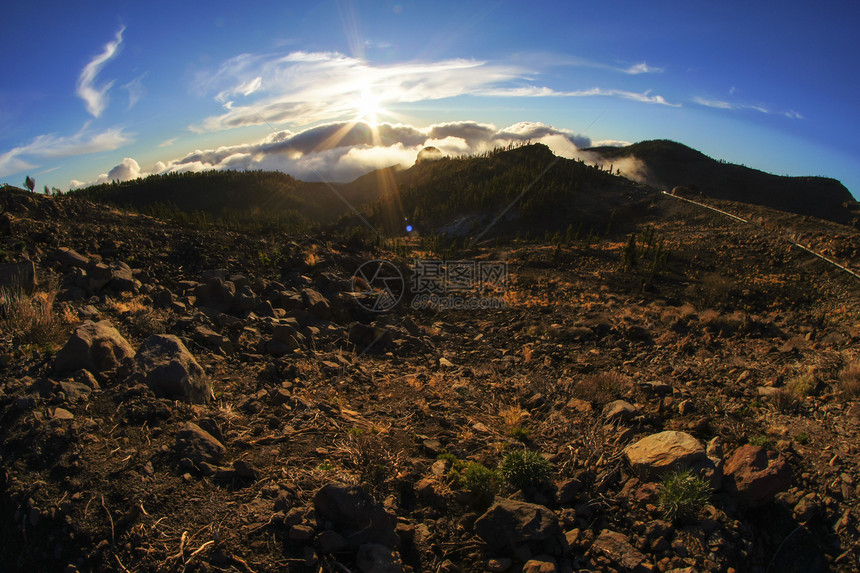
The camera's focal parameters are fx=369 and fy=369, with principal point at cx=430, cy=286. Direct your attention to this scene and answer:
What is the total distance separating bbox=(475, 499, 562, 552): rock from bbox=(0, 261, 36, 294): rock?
7.25 m

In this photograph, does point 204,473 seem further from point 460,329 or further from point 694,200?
point 694,200

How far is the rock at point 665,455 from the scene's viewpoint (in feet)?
13.3

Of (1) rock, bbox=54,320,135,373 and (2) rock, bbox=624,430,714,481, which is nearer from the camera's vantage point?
(2) rock, bbox=624,430,714,481

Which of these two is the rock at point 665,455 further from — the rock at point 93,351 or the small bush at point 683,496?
the rock at point 93,351

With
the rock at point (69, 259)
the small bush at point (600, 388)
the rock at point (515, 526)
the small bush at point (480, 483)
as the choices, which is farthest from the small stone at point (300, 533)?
the rock at point (69, 259)

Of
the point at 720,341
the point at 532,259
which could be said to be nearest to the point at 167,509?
the point at 720,341

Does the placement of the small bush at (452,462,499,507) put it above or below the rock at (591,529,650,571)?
above

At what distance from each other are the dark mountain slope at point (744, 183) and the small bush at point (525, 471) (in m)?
94.4

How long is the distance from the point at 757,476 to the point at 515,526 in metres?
2.64

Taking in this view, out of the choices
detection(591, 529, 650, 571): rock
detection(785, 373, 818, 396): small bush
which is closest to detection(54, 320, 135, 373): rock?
detection(591, 529, 650, 571): rock

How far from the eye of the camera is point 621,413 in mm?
5492

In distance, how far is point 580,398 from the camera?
6.59 metres

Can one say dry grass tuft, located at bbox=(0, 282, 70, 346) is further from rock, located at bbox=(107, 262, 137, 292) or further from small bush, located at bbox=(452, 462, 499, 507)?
small bush, located at bbox=(452, 462, 499, 507)

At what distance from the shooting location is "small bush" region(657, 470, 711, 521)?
141 inches
